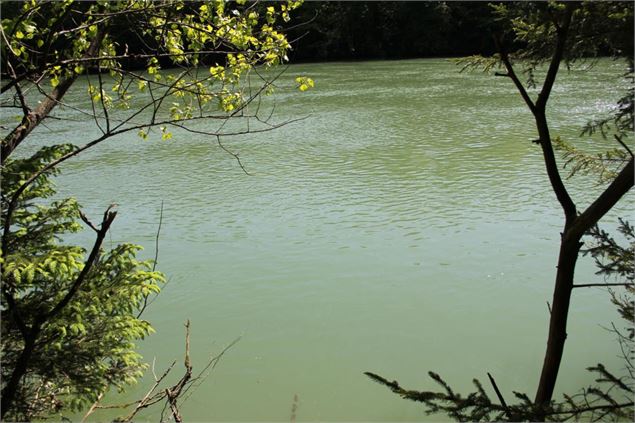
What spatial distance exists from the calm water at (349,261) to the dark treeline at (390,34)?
2042cm

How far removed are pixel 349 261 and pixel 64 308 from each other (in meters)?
3.20

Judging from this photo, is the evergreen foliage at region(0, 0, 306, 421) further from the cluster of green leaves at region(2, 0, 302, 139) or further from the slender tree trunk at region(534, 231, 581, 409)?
the slender tree trunk at region(534, 231, 581, 409)

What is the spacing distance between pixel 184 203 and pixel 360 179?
6.80ft

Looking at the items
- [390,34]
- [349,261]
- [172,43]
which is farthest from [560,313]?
[390,34]

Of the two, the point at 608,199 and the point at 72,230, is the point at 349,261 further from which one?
the point at 608,199

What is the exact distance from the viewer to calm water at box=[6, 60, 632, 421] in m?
3.55

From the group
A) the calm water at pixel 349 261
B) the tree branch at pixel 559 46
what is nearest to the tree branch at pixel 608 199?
the tree branch at pixel 559 46

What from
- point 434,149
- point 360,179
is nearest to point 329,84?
point 434,149

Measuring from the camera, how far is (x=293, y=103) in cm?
1388

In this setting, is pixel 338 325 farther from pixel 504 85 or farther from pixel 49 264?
pixel 504 85

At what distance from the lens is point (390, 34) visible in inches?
1200

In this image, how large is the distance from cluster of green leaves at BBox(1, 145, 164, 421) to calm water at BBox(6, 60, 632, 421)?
3.64 feet

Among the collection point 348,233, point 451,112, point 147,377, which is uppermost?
point 451,112

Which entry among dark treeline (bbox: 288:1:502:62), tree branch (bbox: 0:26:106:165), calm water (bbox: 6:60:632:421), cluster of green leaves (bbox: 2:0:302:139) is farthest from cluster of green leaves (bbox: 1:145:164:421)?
dark treeline (bbox: 288:1:502:62)
